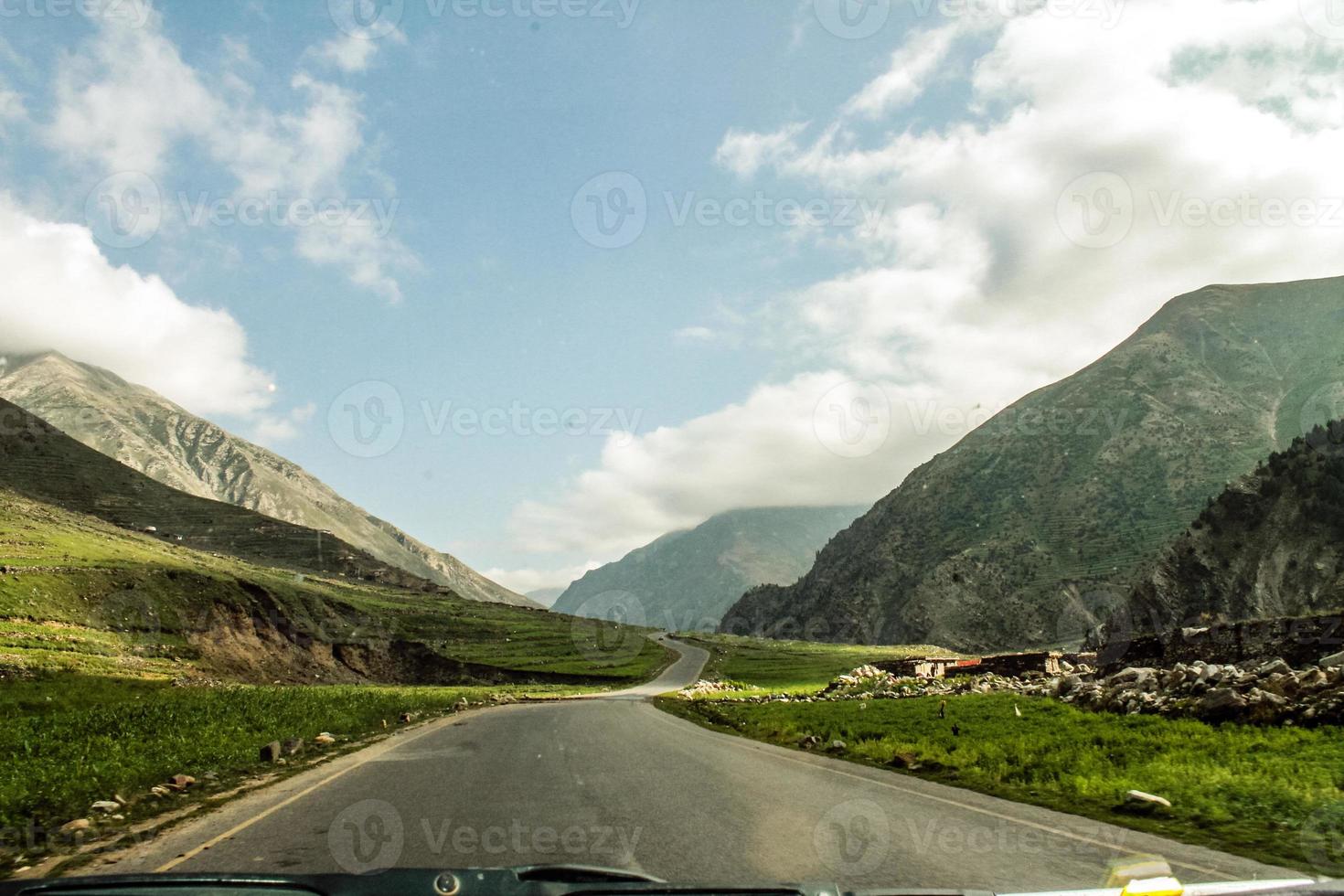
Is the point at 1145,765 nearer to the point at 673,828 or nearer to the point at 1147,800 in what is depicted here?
the point at 1147,800

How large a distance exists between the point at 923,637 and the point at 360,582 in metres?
Result: 134

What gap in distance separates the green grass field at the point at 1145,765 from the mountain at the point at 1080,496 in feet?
407

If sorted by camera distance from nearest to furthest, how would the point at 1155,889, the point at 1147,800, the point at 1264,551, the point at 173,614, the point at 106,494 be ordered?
the point at 1155,889 < the point at 1147,800 < the point at 173,614 < the point at 1264,551 < the point at 106,494

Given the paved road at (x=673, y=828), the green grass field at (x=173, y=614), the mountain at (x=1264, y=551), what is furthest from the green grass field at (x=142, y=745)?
the mountain at (x=1264, y=551)

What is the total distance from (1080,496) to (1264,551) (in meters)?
70.8

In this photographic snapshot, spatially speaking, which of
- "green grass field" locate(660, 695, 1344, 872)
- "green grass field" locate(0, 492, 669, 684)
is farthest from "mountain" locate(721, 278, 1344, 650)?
"green grass field" locate(660, 695, 1344, 872)

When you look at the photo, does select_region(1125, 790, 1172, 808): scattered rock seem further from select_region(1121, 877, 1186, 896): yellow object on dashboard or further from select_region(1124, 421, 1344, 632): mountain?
select_region(1124, 421, 1344, 632): mountain

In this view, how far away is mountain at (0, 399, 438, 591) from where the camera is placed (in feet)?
533

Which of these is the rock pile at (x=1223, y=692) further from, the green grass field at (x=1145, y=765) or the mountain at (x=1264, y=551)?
the mountain at (x=1264, y=551)

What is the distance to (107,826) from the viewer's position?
11.0 meters

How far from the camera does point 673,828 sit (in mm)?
9922

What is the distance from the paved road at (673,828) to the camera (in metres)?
8.00

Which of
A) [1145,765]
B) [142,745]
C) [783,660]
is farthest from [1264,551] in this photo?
[142,745]

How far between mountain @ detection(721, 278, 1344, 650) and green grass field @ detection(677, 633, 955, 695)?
51.6ft
